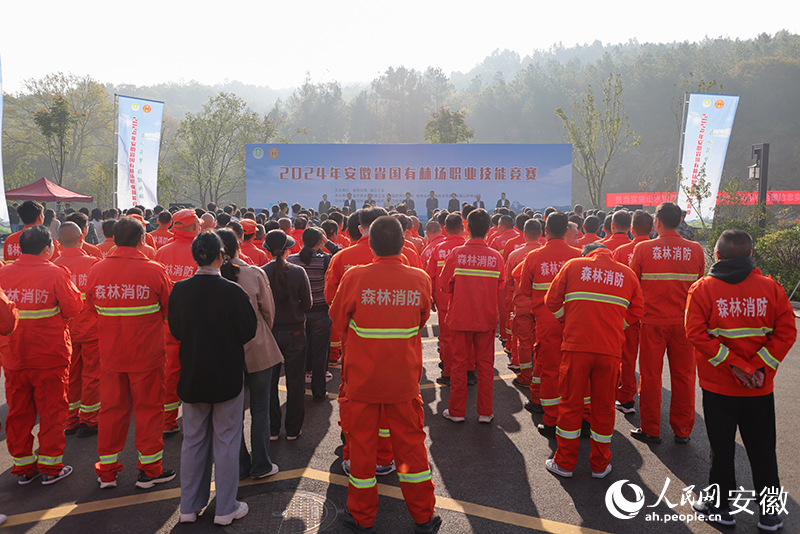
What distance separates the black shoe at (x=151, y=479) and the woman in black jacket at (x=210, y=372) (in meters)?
0.71

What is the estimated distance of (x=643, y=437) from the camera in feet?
16.0

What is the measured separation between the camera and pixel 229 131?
3691cm

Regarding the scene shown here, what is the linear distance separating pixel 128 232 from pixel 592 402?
400cm

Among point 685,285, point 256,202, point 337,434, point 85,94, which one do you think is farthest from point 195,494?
point 85,94

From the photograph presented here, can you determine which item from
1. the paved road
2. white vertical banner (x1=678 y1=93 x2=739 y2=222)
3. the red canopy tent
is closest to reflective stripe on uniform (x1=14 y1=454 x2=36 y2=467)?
the paved road

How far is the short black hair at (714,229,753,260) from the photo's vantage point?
3506 mm

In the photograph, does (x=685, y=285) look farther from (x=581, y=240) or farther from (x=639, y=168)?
(x=639, y=168)

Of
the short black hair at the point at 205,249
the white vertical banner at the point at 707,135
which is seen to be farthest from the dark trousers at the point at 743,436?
the white vertical banner at the point at 707,135

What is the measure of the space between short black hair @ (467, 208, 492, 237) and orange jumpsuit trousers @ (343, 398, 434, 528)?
2373 mm

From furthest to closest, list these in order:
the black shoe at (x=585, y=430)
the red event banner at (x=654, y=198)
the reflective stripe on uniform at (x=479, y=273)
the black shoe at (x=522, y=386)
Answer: the red event banner at (x=654, y=198) → the black shoe at (x=522, y=386) → the reflective stripe on uniform at (x=479, y=273) → the black shoe at (x=585, y=430)

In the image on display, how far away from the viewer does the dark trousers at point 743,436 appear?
346cm

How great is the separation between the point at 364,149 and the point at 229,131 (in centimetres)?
1769

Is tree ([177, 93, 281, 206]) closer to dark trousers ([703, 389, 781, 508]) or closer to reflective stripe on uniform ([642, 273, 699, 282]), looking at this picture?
reflective stripe on uniform ([642, 273, 699, 282])

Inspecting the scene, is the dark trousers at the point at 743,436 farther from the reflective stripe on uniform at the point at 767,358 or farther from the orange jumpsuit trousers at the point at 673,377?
the orange jumpsuit trousers at the point at 673,377
